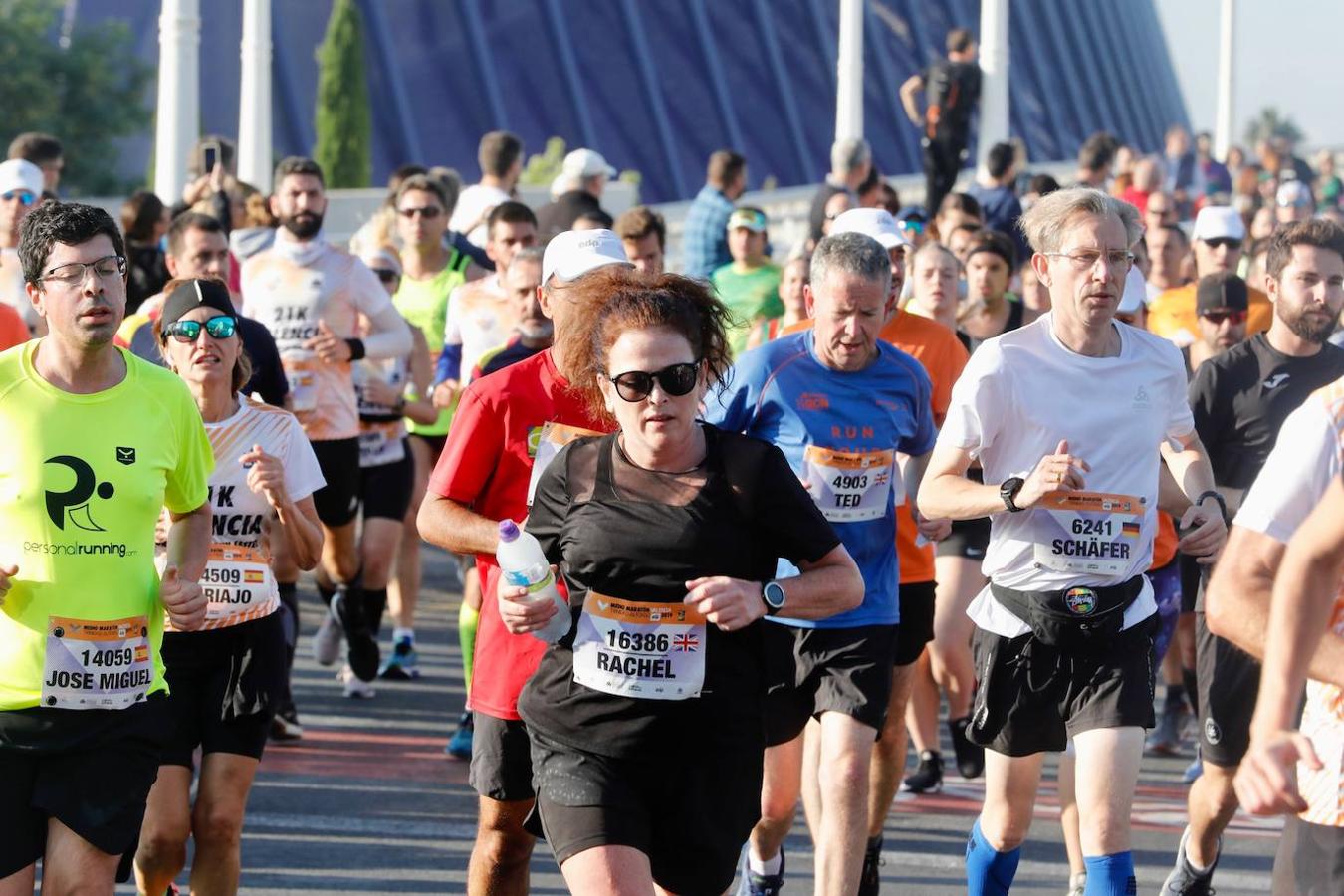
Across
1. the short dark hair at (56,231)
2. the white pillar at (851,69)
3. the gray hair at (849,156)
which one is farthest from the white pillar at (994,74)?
the short dark hair at (56,231)

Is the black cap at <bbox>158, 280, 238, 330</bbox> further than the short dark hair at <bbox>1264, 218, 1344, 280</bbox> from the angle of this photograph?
No

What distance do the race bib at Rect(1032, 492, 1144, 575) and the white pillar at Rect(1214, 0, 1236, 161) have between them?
33962mm

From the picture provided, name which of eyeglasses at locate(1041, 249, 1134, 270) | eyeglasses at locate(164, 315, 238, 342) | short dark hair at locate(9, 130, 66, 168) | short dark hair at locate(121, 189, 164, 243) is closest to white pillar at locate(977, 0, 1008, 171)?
short dark hair at locate(9, 130, 66, 168)

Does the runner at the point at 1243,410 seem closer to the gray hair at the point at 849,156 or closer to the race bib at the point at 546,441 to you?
the race bib at the point at 546,441

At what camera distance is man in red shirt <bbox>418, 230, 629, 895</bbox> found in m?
5.33

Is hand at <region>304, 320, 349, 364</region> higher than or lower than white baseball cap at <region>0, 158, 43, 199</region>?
lower

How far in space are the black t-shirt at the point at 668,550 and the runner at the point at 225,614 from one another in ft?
4.46

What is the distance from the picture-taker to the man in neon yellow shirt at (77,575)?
4836mm

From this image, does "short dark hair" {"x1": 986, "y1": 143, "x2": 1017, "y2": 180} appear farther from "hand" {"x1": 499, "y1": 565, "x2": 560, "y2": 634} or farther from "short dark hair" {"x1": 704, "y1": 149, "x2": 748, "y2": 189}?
"hand" {"x1": 499, "y1": 565, "x2": 560, "y2": 634}

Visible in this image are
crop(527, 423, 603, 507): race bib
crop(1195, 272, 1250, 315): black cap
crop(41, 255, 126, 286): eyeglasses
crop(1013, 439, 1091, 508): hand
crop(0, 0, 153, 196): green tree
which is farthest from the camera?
crop(0, 0, 153, 196): green tree

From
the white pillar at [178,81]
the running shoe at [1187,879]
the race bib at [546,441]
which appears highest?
the white pillar at [178,81]

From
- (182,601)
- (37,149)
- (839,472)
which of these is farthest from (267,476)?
(37,149)

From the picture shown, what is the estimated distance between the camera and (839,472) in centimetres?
623

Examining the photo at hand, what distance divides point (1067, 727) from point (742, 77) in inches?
1810
